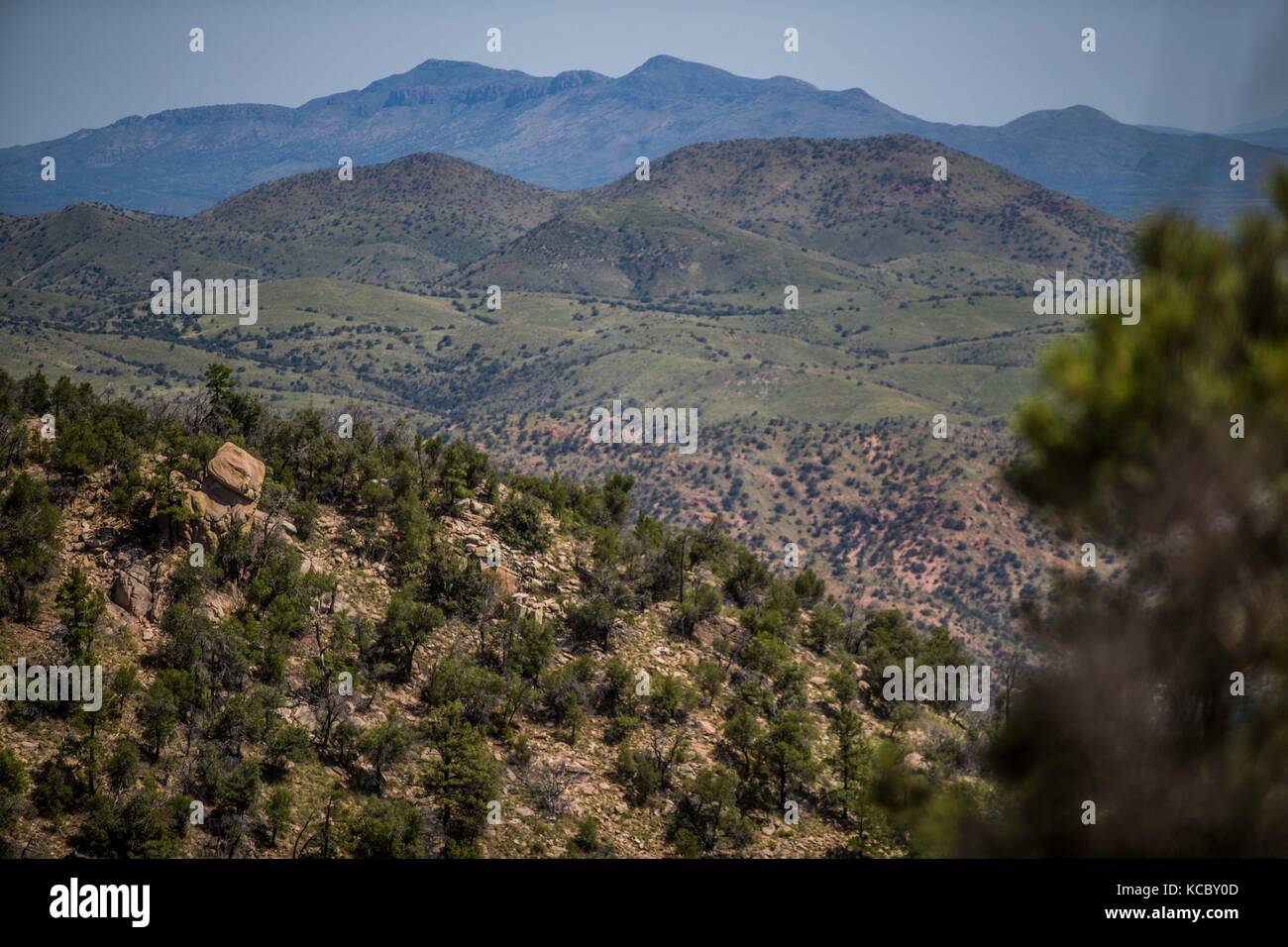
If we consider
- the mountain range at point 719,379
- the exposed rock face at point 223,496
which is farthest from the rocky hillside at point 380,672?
the mountain range at point 719,379

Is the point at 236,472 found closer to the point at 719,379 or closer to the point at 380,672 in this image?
the point at 380,672

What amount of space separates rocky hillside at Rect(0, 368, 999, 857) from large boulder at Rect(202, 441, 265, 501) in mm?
51

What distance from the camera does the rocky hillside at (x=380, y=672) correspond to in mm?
12758

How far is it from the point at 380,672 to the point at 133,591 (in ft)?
14.0

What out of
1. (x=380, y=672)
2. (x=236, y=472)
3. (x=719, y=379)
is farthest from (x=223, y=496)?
(x=719, y=379)

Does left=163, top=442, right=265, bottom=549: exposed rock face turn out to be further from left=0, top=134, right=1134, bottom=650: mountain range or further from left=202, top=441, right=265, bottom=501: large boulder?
left=0, top=134, right=1134, bottom=650: mountain range

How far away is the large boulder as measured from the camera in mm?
17672

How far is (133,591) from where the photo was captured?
15398 mm
